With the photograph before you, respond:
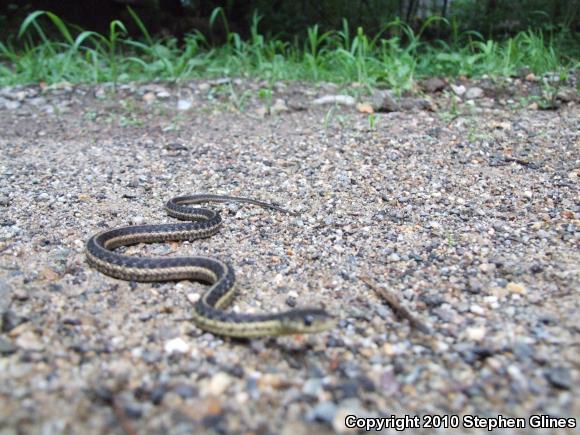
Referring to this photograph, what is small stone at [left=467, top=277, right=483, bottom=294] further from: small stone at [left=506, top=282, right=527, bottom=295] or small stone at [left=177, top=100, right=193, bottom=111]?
small stone at [left=177, top=100, right=193, bottom=111]

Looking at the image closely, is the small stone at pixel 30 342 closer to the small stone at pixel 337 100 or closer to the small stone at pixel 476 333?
the small stone at pixel 476 333

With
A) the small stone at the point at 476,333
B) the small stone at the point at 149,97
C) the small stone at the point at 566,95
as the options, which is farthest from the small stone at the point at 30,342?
the small stone at the point at 566,95

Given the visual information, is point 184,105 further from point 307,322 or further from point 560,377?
point 560,377

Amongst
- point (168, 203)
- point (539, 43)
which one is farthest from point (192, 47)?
point (539, 43)

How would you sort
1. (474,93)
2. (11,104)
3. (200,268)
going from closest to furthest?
(200,268)
(474,93)
(11,104)

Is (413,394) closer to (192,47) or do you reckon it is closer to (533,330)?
(533,330)

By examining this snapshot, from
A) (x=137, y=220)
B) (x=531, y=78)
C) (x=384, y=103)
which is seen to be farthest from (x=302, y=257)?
(x=531, y=78)
